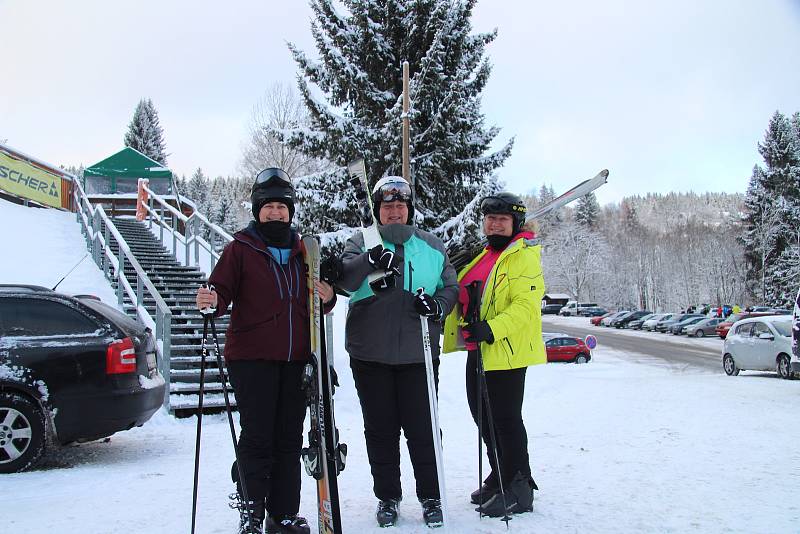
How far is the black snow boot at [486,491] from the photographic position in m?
3.81

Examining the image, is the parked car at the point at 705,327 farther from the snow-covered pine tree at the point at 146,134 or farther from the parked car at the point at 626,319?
the snow-covered pine tree at the point at 146,134

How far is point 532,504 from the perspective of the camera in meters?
3.78

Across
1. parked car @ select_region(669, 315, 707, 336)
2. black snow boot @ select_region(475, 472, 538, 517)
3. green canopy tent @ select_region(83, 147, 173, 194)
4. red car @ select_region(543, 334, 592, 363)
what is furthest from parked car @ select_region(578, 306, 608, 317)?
black snow boot @ select_region(475, 472, 538, 517)

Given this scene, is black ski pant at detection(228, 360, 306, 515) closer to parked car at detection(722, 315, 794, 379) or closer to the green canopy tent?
parked car at detection(722, 315, 794, 379)

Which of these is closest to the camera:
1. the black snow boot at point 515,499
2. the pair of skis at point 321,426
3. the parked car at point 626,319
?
the pair of skis at point 321,426

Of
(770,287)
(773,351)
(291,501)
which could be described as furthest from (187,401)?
(770,287)

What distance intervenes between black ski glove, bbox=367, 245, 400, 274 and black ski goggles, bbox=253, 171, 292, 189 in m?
0.66

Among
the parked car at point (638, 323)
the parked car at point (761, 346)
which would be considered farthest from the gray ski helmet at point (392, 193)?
the parked car at point (638, 323)

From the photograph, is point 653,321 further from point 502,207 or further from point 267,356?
point 267,356

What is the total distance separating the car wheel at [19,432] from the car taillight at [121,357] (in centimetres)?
64

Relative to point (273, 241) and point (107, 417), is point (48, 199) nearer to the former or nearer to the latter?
point (107, 417)

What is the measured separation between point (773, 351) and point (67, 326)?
14990mm

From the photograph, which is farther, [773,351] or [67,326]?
[773,351]

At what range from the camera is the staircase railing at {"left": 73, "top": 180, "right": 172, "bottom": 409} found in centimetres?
766
